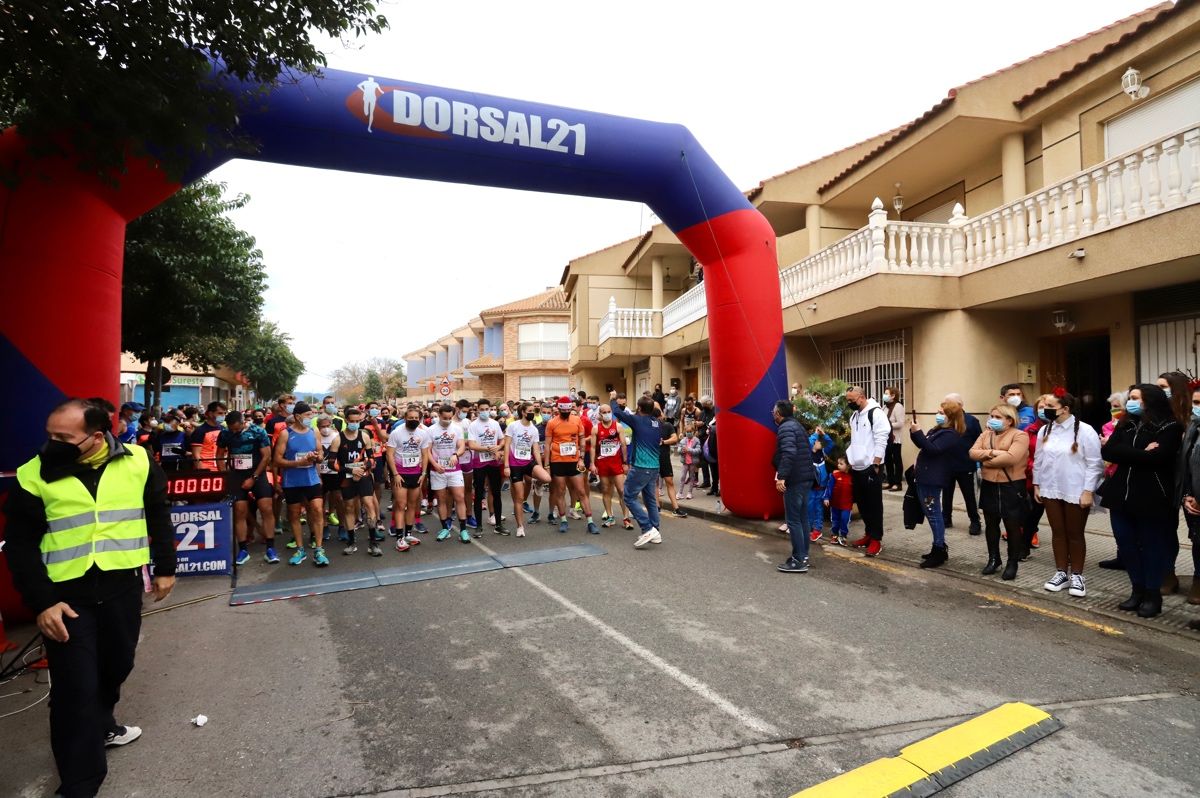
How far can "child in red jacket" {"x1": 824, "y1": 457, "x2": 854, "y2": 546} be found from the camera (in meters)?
7.94

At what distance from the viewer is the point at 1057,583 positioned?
5.81 metres

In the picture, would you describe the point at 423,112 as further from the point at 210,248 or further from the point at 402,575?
the point at 210,248

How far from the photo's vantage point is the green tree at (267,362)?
42.8m

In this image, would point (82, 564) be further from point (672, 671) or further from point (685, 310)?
point (685, 310)

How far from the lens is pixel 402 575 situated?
6836mm

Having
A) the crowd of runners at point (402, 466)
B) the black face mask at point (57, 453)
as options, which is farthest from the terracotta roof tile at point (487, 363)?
the black face mask at point (57, 453)

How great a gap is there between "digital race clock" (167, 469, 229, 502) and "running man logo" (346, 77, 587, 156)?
402cm

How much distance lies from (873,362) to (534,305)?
28.5 meters

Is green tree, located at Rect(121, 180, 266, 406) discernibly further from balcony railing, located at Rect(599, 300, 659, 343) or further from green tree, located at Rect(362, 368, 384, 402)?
green tree, located at Rect(362, 368, 384, 402)

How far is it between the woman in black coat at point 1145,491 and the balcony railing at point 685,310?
11.0 metres

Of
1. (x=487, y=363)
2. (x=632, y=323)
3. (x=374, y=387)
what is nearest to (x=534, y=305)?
(x=487, y=363)

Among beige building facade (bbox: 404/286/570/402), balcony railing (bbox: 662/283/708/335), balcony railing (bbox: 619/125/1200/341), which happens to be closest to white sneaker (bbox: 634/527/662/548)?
balcony railing (bbox: 619/125/1200/341)

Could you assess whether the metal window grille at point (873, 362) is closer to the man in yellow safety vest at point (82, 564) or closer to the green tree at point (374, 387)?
the man in yellow safety vest at point (82, 564)

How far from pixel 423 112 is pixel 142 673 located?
586 centimetres
